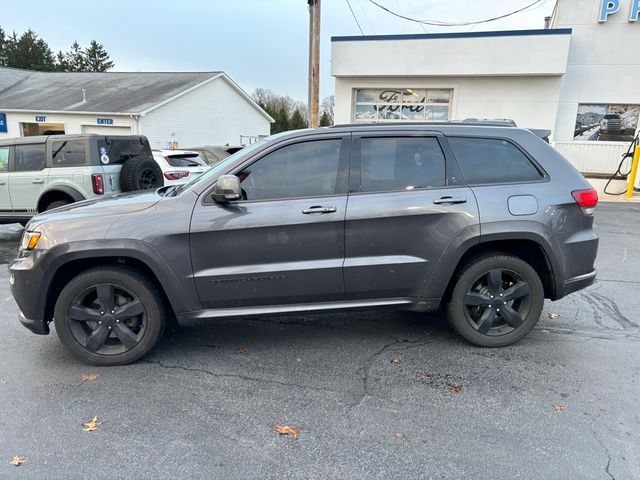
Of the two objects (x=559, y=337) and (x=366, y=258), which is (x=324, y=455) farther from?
(x=559, y=337)

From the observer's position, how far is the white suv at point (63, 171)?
7.64 m

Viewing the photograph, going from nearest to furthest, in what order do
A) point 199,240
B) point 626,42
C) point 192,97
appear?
point 199,240 < point 626,42 < point 192,97

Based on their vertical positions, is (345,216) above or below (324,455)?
above

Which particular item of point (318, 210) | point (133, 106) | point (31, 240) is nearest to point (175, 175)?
point (31, 240)

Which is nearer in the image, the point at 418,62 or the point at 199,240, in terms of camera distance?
the point at 199,240

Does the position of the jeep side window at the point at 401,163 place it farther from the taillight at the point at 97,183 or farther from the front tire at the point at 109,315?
the taillight at the point at 97,183

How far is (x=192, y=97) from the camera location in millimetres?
25953

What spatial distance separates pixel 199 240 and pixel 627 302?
4703 mm

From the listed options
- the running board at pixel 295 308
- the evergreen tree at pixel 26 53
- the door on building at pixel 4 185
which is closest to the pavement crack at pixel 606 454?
the running board at pixel 295 308

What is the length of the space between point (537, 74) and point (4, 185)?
14.1 metres

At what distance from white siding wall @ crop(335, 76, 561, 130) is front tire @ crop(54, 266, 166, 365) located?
13542 millimetres

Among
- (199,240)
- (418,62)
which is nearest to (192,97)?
(418,62)

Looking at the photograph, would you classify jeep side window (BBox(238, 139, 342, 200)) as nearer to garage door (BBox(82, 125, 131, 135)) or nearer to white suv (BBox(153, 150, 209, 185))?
white suv (BBox(153, 150, 209, 185))

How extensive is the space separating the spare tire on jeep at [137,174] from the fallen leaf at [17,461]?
18.0 ft
